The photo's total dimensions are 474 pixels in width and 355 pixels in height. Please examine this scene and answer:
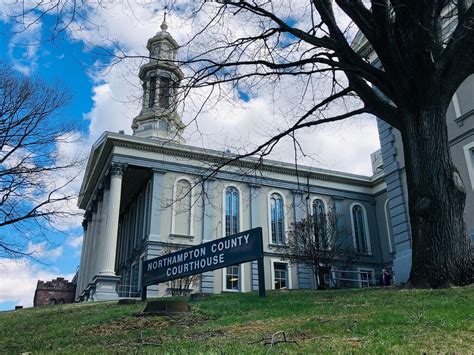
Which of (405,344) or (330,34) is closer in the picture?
(405,344)

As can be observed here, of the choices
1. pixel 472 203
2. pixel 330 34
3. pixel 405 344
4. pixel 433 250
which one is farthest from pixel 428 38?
pixel 472 203

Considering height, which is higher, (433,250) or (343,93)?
(343,93)

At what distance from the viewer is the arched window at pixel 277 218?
33.0m

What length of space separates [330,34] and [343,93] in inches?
62.8

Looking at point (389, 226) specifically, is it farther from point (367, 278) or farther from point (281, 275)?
point (281, 275)

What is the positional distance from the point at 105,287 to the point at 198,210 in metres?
7.61

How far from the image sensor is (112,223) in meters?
28.1

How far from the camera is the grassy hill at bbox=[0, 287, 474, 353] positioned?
4.36 metres

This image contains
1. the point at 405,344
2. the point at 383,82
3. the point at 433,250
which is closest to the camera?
the point at 405,344

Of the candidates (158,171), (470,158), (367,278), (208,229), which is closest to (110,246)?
(158,171)

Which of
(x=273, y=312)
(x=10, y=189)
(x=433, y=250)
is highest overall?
(x=10, y=189)

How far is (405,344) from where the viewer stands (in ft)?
13.8

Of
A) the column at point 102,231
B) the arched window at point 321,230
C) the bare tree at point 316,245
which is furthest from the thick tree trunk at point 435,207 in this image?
the column at point 102,231

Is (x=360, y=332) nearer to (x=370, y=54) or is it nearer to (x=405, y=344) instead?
(x=405, y=344)
